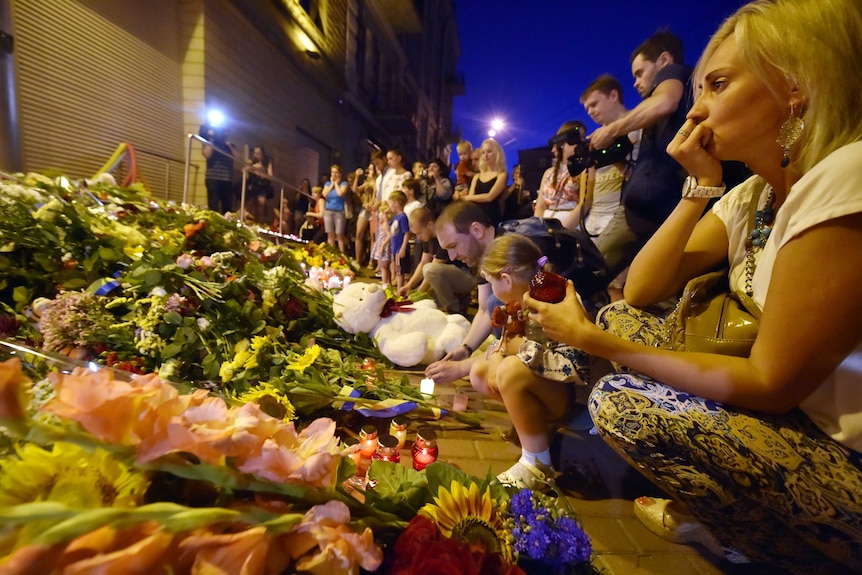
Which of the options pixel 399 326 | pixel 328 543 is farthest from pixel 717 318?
pixel 399 326

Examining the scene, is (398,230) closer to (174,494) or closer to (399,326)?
(399,326)

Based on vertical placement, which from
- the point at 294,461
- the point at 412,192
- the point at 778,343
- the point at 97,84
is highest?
the point at 97,84

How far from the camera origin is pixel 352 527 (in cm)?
49

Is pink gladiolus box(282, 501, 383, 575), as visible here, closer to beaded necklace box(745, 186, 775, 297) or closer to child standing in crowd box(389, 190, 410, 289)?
beaded necklace box(745, 186, 775, 297)

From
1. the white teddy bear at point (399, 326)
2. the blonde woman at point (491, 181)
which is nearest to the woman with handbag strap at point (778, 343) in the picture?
the white teddy bear at point (399, 326)

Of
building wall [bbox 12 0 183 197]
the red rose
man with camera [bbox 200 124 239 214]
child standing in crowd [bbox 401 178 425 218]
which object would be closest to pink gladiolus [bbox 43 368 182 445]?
the red rose

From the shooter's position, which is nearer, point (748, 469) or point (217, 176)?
point (748, 469)

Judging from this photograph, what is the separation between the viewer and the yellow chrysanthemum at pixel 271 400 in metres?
1.03

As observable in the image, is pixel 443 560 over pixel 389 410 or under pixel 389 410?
over

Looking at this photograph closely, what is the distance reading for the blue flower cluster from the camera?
594 mm

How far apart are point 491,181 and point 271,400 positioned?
3064 mm

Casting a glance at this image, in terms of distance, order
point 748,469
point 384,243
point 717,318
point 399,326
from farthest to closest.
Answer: point 384,243, point 399,326, point 717,318, point 748,469

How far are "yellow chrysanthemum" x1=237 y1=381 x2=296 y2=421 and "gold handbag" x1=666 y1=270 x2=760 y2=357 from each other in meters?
1.05

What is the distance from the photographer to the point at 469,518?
613 millimetres
